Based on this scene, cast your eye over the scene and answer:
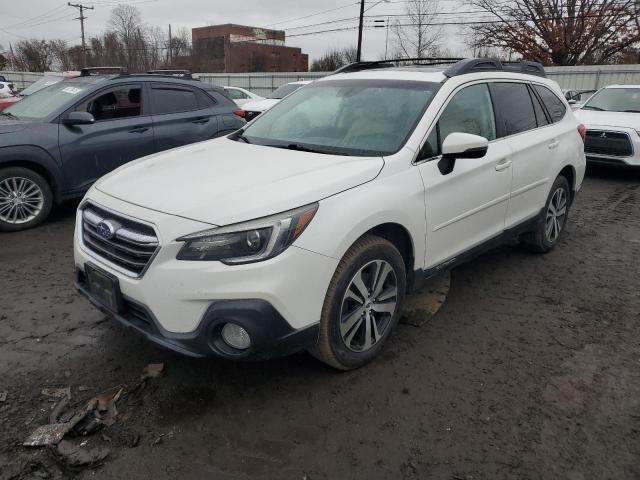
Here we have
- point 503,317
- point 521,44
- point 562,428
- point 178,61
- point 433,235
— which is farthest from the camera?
point 178,61

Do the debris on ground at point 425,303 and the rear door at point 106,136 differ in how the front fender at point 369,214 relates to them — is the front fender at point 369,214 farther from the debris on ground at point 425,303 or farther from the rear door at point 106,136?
the rear door at point 106,136

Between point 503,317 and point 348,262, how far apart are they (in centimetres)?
168

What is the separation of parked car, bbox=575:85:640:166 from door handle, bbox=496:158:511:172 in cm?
574

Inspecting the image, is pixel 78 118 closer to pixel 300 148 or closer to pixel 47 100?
pixel 47 100

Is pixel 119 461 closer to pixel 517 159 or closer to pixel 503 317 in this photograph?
pixel 503 317

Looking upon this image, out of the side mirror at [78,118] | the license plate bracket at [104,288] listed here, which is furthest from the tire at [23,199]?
the license plate bracket at [104,288]

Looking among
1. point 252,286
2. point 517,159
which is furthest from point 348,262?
point 517,159

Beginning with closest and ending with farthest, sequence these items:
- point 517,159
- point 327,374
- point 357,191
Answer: point 357,191 → point 327,374 → point 517,159

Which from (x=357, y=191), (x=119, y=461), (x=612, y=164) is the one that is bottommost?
(x=119, y=461)

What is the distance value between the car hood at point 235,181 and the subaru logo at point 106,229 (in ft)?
0.56

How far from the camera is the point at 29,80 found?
33812mm

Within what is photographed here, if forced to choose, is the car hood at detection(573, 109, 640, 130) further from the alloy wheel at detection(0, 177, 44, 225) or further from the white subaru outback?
the alloy wheel at detection(0, 177, 44, 225)

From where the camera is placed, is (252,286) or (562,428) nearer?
(252,286)

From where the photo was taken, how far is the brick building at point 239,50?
2418 inches
